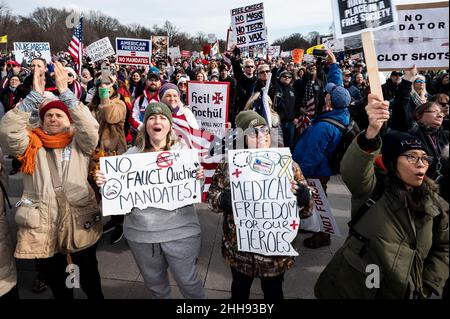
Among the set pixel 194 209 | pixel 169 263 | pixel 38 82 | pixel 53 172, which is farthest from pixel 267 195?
pixel 38 82

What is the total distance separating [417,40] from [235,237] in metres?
2.27

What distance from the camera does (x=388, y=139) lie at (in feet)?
6.60

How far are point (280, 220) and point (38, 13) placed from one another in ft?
231

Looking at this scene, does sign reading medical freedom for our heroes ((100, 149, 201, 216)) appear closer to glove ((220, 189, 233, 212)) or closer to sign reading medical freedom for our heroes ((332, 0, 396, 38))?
glove ((220, 189, 233, 212))

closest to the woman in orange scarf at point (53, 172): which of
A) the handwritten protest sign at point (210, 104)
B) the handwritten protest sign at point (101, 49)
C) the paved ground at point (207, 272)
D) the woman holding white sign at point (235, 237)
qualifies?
the paved ground at point (207, 272)

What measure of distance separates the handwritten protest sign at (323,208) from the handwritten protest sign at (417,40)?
1.18 metres

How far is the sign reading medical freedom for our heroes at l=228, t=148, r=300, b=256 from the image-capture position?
2250mm

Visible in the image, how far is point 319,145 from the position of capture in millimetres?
3562

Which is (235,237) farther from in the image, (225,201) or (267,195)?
(267,195)

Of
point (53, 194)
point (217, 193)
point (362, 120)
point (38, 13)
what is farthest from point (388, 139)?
point (38, 13)

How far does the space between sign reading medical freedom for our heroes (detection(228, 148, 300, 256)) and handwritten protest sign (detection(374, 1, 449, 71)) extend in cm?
142

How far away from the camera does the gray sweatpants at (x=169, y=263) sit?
94.3 inches

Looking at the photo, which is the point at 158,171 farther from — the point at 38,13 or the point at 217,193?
the point at 38,13

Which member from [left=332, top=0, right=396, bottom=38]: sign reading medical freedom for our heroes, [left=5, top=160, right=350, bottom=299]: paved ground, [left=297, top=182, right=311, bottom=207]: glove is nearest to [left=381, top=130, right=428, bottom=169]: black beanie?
[left=297, top=182, right=311, bottom=207]: glove
